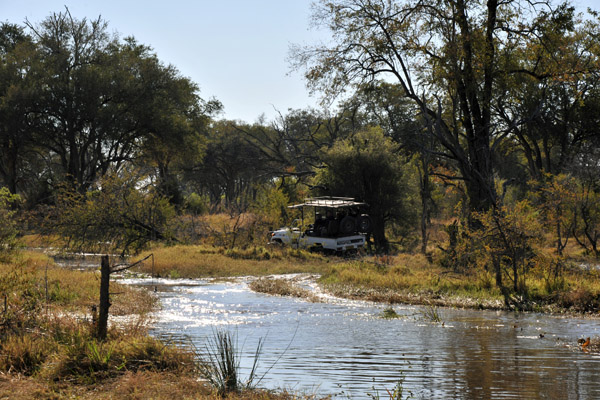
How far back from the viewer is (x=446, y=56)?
23984mm

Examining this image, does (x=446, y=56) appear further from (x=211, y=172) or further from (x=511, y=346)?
(x=211, y=172)

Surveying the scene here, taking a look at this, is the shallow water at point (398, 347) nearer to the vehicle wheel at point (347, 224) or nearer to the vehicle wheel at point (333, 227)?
the vehicle wheel at point (347, 224)

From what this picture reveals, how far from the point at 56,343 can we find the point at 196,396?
2.94 metres

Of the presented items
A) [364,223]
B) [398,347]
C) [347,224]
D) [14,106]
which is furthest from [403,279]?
[14,106]

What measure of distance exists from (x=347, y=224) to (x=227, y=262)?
6.26 meters

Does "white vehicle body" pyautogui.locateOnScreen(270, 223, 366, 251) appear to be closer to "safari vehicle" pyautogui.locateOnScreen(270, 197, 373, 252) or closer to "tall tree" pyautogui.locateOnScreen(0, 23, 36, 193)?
"safari vehicle" pyautogui.locateOnScreen(270, 197, 373, 252)

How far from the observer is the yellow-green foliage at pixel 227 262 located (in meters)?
25.2

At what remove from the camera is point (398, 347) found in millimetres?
11445

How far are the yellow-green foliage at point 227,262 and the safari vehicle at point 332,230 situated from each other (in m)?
1.20

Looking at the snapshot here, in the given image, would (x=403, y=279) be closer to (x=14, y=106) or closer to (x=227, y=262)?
(x=227, y=262)

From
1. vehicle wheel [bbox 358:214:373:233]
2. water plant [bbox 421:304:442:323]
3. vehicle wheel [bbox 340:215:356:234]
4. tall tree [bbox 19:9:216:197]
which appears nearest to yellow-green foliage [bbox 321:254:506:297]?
water plant [bbox 421:304:442:323]

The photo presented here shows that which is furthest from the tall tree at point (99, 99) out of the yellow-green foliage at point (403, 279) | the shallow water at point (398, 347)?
the shallow water at point (398, 347)

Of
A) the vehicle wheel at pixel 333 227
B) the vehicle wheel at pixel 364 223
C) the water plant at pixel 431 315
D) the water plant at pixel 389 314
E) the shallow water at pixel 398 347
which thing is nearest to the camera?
the shallow water at pixel 398 347

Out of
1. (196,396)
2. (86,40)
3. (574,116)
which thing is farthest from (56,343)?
(86,40)
